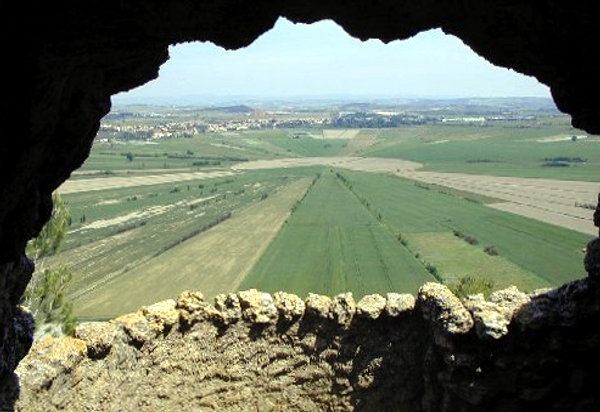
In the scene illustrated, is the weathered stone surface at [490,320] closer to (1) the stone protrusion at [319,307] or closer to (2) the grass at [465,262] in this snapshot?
(1) the stone protrusion at [319,307]

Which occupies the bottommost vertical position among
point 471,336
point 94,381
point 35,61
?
point 94,381

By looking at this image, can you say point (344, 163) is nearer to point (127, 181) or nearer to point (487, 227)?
point (127, 181)

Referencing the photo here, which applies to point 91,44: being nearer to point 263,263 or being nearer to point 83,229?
point 263,263

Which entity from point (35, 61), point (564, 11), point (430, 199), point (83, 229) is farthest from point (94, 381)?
point (430, 199)

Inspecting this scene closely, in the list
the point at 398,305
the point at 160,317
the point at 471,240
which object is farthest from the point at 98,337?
the point at 471,240

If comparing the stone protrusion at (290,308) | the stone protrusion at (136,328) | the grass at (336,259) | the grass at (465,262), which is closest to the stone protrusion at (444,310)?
the stone protrusion at (290,308)

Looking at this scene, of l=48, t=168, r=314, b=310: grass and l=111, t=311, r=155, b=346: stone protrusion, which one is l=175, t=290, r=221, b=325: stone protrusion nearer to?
l=111, t=311, r=155, b=346: stone protrusion
